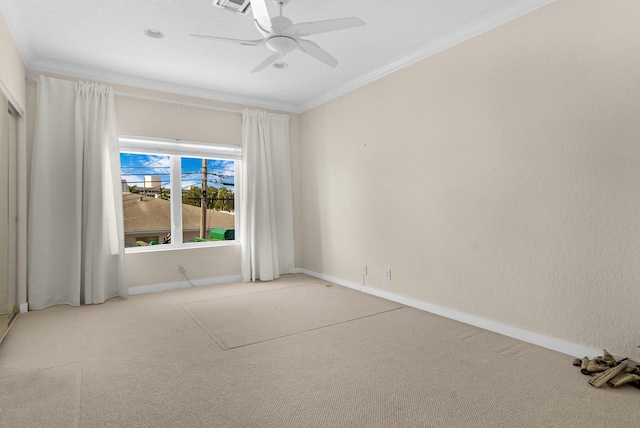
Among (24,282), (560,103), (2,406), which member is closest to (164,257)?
(24,282)

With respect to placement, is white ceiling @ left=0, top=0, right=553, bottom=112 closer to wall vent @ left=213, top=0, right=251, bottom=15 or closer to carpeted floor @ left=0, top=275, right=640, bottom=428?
wall vent @ left=213, top=0, right=251, bottom=15

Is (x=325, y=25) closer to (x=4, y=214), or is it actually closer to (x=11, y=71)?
(x=11, y=71)

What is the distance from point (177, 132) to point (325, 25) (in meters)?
2.98

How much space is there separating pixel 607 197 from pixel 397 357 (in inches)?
68.6

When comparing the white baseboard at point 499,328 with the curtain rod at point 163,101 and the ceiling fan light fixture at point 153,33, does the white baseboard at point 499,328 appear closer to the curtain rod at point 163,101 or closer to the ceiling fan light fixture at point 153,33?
the curtain rod at point 163,101

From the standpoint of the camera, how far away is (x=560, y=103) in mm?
2631

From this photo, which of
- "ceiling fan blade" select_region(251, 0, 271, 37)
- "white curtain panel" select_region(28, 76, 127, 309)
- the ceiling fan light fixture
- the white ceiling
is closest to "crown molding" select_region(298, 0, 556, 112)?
the white ceiling

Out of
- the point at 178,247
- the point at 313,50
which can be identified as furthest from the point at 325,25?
the point at 178,247

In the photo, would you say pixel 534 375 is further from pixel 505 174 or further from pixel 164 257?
pixel 164 257

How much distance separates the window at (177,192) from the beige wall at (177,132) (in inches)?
4.8

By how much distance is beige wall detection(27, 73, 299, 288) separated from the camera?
4.36 meters

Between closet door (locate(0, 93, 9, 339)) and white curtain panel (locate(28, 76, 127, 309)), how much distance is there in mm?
577

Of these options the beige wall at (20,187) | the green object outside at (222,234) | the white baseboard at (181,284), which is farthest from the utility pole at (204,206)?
the beige wall at (20,187)

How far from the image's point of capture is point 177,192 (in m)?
4.75
